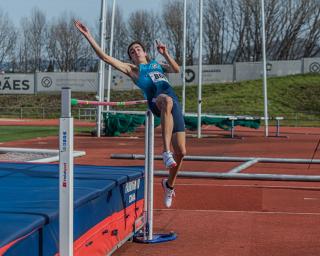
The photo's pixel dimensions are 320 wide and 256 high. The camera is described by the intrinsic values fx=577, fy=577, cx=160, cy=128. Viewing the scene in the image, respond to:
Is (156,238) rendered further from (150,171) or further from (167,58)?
(167,58)

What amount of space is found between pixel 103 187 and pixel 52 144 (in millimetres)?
14624

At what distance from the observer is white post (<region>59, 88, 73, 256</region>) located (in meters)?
3.50

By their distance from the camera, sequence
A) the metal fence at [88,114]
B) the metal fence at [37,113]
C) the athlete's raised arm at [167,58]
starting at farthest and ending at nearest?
the metal fence at [37,113] < the metal fence at [88,114] < the athlete's raised arm at [167,58]

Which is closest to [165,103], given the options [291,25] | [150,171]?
[150,171]

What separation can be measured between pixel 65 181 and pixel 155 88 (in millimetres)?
2601

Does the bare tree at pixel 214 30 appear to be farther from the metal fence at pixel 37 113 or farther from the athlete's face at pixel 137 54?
the athlete's face at pixel 137 54

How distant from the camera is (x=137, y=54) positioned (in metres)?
6.15

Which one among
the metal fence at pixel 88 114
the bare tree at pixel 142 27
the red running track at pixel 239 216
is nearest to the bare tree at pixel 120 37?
the bare tree at pixel 142 27

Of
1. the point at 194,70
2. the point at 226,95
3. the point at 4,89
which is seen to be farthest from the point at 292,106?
the point at 4,89

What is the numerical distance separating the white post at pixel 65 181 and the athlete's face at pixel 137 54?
2714mm

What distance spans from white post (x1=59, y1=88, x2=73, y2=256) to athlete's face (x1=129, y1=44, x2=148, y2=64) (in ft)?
8.90

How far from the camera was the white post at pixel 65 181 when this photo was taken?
350 centimetres

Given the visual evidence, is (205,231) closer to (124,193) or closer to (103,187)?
(124,193)

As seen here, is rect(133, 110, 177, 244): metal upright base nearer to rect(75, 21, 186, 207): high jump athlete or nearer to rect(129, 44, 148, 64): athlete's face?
rect(75, 21, 186, 207): high jump athlete
